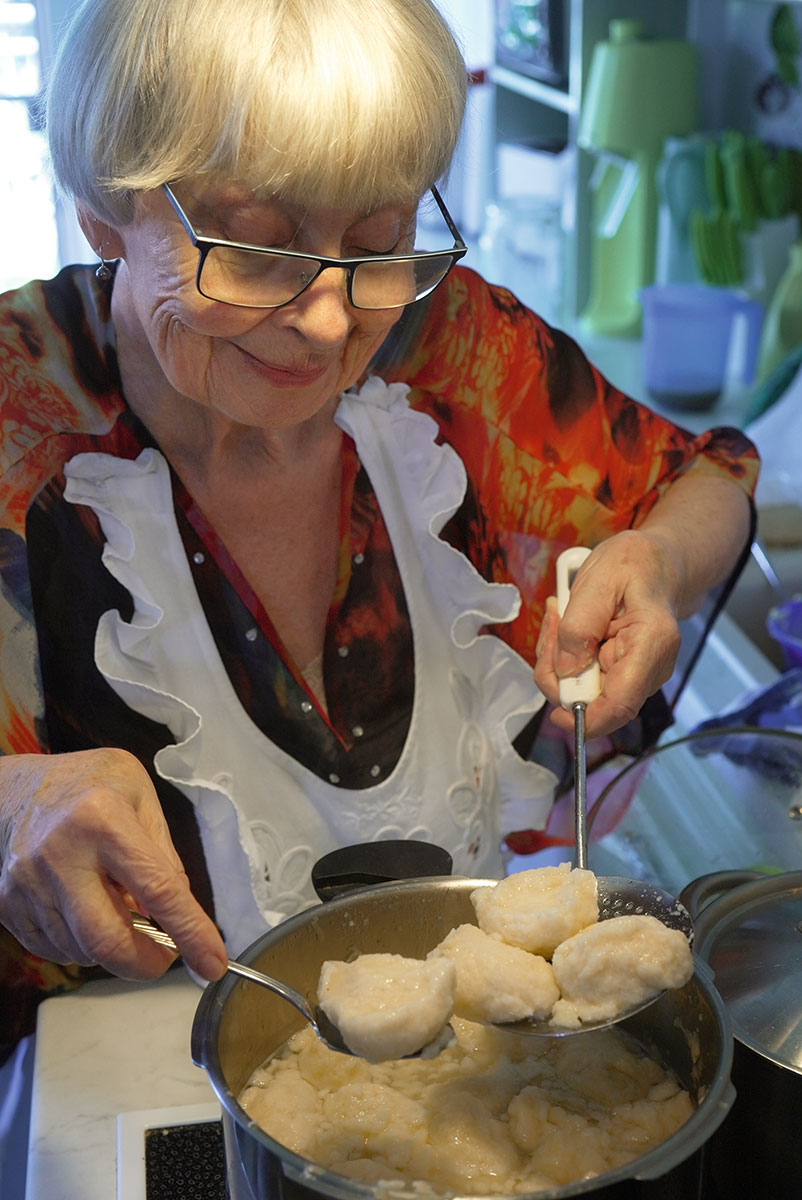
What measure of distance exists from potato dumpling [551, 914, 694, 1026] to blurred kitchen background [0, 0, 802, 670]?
1.36m

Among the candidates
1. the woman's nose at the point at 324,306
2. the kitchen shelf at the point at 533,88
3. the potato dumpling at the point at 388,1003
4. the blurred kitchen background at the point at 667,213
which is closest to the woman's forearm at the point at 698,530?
the woman's nose at the point at 324,306

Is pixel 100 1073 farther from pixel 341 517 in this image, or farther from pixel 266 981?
pixel 341 517

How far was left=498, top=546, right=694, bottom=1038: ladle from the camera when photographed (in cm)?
79

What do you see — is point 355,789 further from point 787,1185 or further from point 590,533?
point 787,1185

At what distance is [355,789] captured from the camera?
1240 millimetres

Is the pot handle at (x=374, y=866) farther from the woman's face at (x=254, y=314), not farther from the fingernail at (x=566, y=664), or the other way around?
the woman's face at (x=254, y=314)

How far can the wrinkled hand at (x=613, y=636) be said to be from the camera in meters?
1.05

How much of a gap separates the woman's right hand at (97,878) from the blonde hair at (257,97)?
1.49 ft

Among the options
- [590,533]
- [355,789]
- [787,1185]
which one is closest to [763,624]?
[590,533]

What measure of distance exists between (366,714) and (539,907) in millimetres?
464

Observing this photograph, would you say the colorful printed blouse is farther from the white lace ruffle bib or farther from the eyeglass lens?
the eyeglass lens

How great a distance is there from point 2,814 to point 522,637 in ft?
2.16

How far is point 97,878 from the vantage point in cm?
80

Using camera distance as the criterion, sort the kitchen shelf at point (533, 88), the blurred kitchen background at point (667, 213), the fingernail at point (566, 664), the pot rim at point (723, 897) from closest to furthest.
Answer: the pot rim at point (723, 897), the fingernail at point (566, 664), the blurred kitchen background at point (667, 213), the kitchen shelf at point (533, 88)
